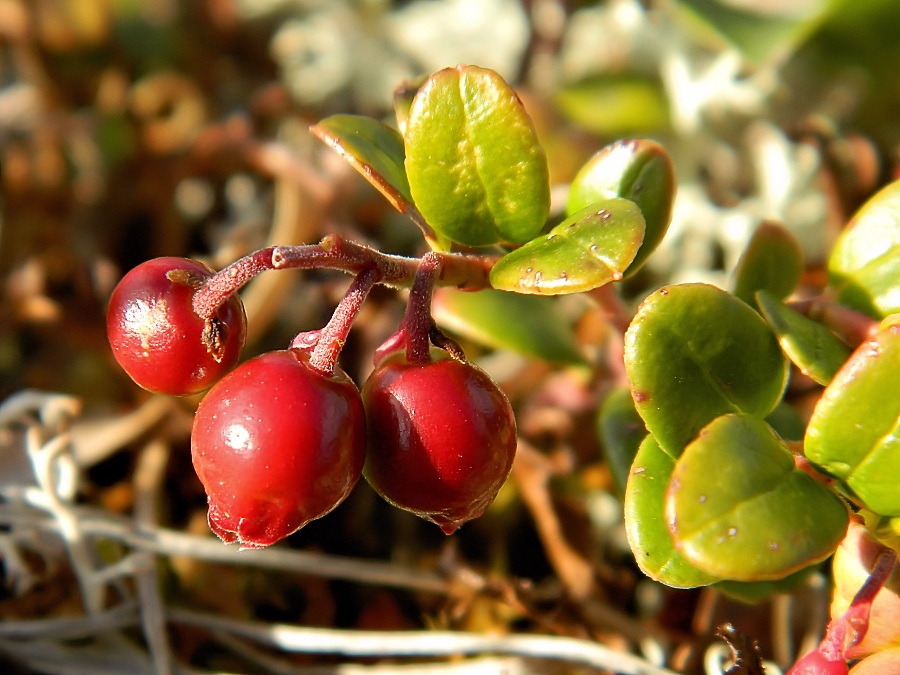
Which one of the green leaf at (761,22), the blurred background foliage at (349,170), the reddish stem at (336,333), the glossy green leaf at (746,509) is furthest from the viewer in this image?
the green leaf at (761,22)

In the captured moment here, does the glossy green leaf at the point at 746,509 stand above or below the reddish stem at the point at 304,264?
below

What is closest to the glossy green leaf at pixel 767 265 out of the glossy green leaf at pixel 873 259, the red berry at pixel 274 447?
the glossy green leaf at pixel 873 259

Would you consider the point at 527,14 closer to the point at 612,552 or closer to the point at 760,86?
the point at 760,86

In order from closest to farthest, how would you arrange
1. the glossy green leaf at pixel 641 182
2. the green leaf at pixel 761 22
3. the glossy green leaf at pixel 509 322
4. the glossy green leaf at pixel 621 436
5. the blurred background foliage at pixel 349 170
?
the glossy green leaf at pixel 641 182
the glossy green leaf at pixel 621 436
the glossy green leaf at pixel 509 322
the blurred background foliage at pixel 349 170
the green leaf at pixel 761 22

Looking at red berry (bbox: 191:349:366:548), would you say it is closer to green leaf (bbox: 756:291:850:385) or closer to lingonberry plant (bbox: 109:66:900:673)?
lingonberry plant (bbox: 109:66:900:673)

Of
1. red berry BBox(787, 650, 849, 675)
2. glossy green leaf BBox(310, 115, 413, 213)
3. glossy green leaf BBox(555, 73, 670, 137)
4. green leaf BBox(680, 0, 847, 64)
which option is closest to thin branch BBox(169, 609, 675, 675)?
red berry BBox(787, 650, 849, 675)

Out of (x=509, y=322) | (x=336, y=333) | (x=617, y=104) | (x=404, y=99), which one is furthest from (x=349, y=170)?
(x=336, y=333)

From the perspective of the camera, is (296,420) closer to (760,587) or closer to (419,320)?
(419,320)

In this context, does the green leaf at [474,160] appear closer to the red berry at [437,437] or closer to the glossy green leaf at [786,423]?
the red berry at [437,437]
